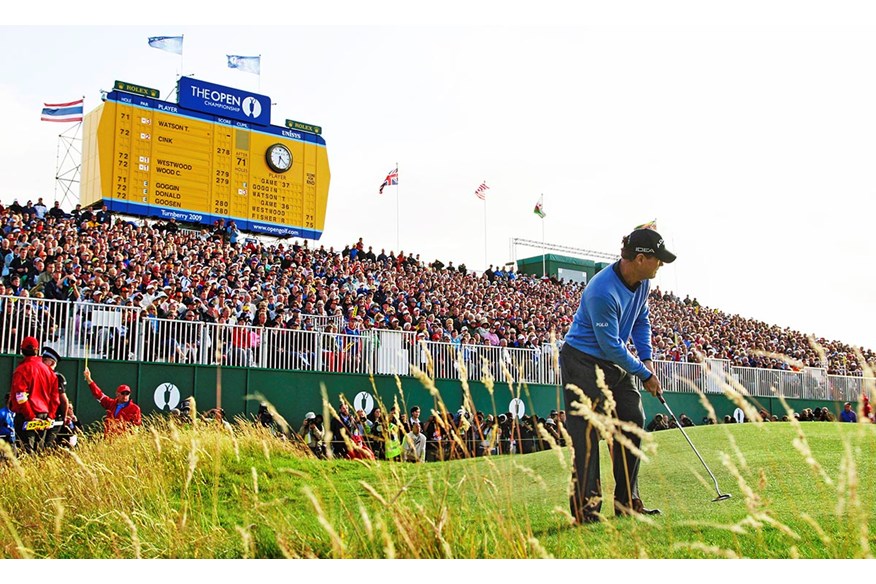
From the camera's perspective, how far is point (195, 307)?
18.0 metres

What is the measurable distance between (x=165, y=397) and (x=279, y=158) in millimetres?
14519

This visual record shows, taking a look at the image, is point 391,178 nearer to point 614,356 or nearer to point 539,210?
point 539,210

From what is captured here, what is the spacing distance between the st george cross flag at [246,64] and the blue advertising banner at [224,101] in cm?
160

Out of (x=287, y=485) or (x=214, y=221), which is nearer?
(x=287, y=485)

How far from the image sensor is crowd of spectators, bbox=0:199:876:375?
1767 centimetres

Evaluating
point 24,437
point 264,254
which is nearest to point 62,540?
point 24,437

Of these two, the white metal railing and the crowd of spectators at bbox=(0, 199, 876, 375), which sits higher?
the crowd of spectators at bbox=(0, 199, 876, 375)

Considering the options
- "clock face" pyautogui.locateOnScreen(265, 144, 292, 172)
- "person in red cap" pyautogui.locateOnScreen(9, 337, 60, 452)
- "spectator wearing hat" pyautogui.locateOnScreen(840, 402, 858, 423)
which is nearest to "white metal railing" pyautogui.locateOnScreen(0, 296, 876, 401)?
"person in red cap" pyautogui.locateOnScreen(9, 337, 60, 452)

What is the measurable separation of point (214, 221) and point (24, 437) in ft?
59.3

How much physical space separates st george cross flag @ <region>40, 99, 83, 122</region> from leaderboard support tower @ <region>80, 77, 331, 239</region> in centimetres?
84

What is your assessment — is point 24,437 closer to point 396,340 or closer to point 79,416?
point 79,416

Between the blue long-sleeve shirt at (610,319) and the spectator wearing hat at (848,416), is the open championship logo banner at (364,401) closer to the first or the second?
the spectator wearing hat at (848,416)

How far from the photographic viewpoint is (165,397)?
17.4 metres

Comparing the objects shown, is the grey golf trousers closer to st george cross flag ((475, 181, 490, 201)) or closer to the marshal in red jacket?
the marshal in red jacket
